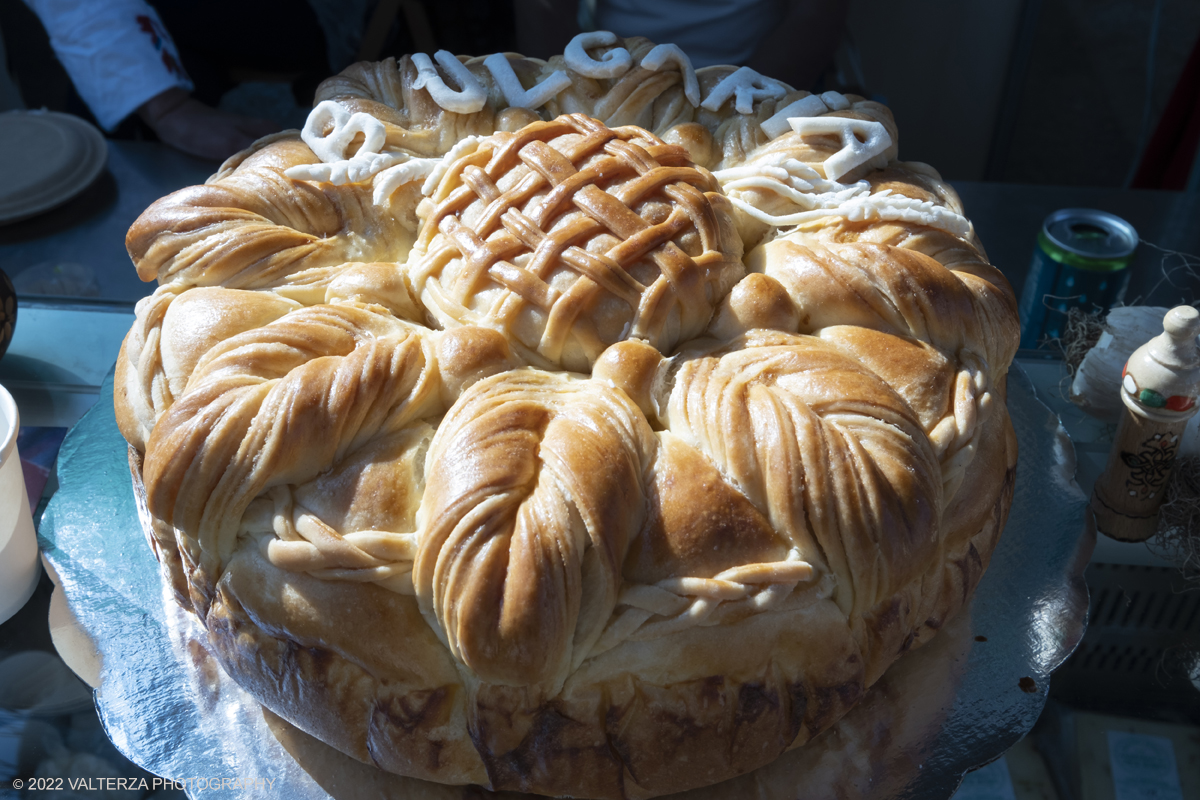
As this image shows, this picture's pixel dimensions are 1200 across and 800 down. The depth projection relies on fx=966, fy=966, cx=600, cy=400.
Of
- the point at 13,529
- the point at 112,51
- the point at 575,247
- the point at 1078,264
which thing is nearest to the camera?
the point at 575,247

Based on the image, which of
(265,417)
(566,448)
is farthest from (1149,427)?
(265,417)

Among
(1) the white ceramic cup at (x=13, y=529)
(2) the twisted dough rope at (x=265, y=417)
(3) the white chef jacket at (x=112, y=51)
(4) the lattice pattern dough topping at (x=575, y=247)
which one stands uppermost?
(4) the lattice pattern dough topping at (x=575, y=247)

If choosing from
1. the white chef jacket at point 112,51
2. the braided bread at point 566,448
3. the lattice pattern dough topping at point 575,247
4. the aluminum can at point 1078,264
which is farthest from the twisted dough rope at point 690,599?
the white chef jacket at point 112,51

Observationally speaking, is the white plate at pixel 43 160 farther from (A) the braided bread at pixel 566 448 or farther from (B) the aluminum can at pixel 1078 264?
(B) the aluminum can at pixel 1078 264

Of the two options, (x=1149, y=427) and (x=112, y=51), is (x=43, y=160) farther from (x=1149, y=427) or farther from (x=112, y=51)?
(x=1149, y=427)

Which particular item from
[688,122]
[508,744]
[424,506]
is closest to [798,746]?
[508,744]

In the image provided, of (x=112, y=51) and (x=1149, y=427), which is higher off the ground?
(x=112, y=51)

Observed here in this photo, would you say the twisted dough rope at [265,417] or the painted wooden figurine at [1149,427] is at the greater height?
the twisted dough rope at [265,417]
